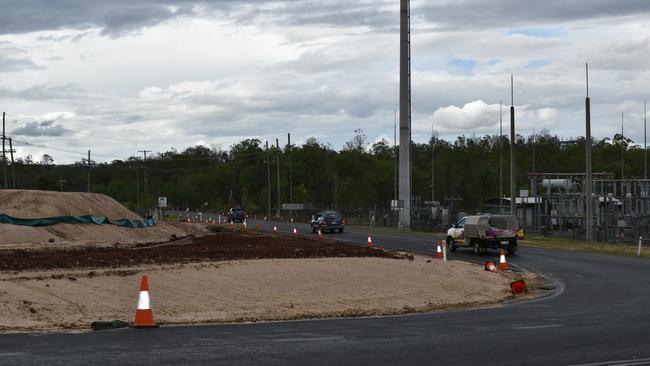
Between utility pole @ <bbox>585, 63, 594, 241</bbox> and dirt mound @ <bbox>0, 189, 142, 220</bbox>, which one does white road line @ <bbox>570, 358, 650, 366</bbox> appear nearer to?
utility pole @ <bbox>585, 63, 594, 241</bbox>


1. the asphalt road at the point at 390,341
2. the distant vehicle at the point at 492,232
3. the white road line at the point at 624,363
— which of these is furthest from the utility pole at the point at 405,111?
the white road line at the point at 624,363

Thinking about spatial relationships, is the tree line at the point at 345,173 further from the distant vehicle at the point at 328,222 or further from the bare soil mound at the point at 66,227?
the bare soil mound at the point at 66,227

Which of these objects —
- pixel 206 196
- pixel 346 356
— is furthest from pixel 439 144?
pixel 346 356

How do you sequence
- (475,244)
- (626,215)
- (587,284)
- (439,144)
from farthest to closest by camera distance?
1. (439,144)
2. (626,215)
3. (475,244)
4. (587,284)

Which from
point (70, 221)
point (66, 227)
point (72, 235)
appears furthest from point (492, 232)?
point (70, 221)

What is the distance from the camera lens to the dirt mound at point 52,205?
5553cm

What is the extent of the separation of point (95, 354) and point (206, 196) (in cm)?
17086

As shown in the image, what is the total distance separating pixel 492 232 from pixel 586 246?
11511mm

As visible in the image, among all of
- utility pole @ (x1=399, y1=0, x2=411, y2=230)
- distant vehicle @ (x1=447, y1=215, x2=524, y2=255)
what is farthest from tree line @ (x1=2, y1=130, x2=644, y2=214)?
distant vehicle @ (x1=447, y1=215, x2=524, y2=255)

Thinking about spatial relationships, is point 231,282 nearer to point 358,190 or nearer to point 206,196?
point 358,190

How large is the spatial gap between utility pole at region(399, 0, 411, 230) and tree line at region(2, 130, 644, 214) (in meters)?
13.3

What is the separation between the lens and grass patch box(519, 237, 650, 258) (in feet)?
145

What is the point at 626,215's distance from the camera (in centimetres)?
5312

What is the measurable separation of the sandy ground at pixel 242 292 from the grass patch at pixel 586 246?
53.3ft
